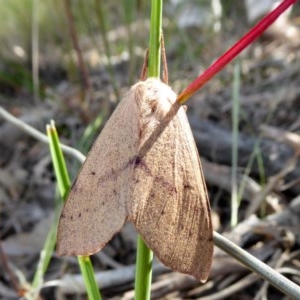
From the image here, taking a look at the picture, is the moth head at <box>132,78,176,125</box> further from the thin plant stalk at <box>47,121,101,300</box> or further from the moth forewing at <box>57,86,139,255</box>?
the thin plant stalk at <box>47,121,101,300</box>

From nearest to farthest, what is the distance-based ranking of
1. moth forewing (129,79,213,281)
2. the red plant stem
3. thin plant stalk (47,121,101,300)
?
the red plant stem
moth forewing (129,79,213,281)
thin plant stalk (47,121,101,300)

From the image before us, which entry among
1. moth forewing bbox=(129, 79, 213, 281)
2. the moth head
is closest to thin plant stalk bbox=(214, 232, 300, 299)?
moth forewing bbox=(129, 79, 213, 281)

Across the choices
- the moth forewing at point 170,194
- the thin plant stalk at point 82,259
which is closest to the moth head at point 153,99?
the moth forewing at point 170,194

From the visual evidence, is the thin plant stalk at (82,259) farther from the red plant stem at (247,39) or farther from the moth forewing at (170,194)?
the red plant stem at (247,39)

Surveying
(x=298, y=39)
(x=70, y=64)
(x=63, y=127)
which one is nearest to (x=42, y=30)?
(x=70, y=64)

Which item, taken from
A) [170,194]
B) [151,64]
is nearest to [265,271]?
[170,194]

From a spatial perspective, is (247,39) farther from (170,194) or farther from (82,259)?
(82,259)

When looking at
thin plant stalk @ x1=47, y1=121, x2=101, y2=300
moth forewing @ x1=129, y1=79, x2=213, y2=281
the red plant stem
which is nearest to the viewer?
the red plant stem

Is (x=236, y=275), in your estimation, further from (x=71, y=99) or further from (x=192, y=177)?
(x=71, y=99)
